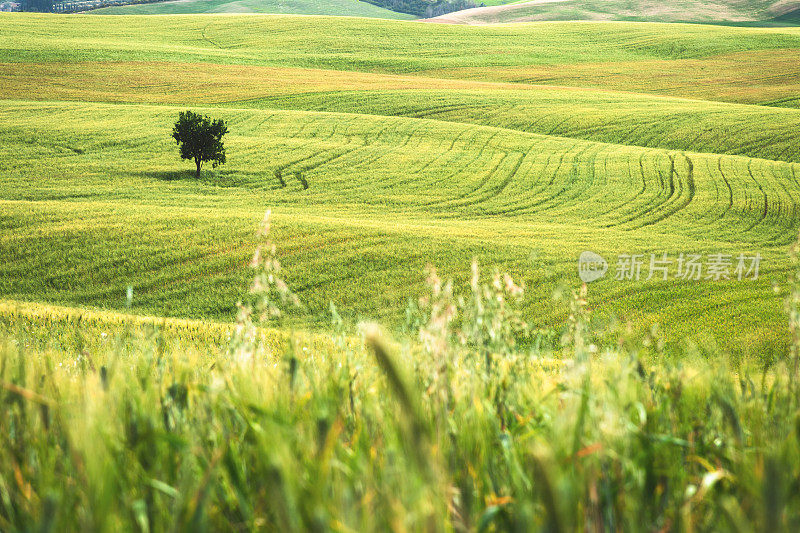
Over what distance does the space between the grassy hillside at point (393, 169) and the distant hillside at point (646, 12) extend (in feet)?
124

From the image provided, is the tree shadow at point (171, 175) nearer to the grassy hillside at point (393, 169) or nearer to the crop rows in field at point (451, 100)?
the grassy hillside at point (393, 169)

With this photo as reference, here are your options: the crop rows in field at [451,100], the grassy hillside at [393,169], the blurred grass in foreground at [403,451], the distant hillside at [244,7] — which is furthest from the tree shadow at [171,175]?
the distant hillside at [244,7]

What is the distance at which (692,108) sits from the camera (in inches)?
1884

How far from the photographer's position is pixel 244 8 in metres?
133

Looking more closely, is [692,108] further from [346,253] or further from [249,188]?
[346,253]

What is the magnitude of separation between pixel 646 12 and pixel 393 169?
104 metres

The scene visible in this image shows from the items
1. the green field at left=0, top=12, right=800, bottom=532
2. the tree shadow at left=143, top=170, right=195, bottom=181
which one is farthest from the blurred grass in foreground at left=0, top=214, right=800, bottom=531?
the tree shadow at left=143, top=170, right=195, bottom=181

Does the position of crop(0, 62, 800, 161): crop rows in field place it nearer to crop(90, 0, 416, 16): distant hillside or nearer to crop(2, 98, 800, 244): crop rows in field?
crop(2, 98, 800, 244): crop rows in field

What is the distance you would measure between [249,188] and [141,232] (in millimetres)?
10602

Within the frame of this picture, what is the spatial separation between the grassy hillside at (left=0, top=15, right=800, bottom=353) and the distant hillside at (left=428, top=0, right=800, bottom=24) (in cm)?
3779

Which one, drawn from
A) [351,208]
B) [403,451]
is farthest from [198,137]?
[403,451]

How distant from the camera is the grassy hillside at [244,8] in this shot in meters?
130

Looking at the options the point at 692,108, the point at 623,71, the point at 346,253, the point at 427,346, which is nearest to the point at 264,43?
the point at 623,71
